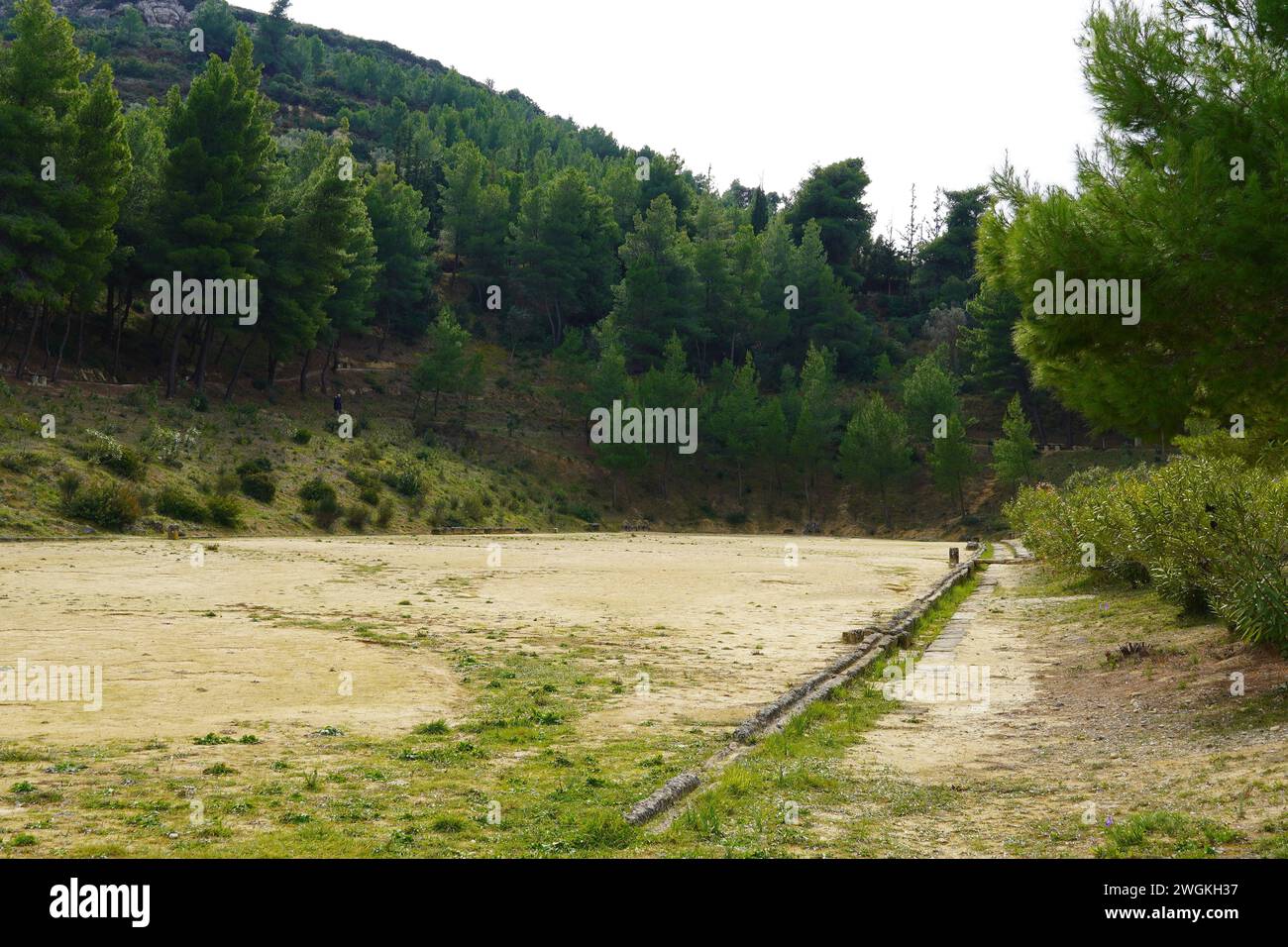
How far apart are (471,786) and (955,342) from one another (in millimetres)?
96297

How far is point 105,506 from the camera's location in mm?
38188

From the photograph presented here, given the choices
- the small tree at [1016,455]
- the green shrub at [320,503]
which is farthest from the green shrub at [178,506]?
the small tree at [1016,455]

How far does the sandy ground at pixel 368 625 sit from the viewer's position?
12.1 meters

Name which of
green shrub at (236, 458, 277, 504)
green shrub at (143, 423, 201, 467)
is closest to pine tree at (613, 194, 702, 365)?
green shrub at (236, 458, 277, 504)

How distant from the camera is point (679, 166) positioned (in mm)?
115500

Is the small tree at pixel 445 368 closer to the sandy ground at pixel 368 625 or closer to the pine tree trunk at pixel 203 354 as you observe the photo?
the pine tree trunk at pixel 203 354

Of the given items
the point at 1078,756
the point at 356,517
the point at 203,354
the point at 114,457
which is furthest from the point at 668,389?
the point at 1078,756

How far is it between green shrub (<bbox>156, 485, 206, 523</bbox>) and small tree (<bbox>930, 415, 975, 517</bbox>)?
49190mm

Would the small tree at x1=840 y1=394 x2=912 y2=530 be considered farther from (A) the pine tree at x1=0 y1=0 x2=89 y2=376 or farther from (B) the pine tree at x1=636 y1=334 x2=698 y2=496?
(A) the pine tree at x1=0 y1=0 x2=89 y2=376

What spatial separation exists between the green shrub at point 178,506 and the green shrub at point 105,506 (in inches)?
57.7

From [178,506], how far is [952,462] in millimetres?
50398

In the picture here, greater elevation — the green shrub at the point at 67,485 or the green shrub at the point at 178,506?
the green shrub at the point at 67,485
